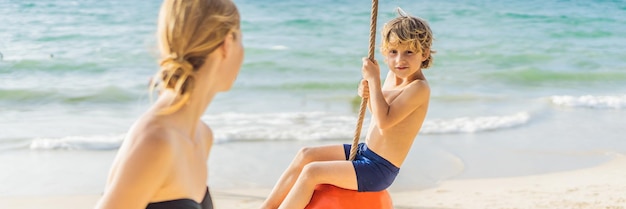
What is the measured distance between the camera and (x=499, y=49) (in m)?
16.5

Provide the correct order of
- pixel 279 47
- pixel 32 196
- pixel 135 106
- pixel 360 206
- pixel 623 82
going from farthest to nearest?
pixel 279 47
pixel 623 82
pixel 135 106
pixel 32 196
pixel 360 206

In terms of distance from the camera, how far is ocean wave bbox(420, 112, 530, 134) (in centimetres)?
848

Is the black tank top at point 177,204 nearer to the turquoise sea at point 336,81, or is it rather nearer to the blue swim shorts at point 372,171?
the turquoise sea at point 336,81

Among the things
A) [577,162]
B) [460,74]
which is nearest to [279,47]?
[460,74]

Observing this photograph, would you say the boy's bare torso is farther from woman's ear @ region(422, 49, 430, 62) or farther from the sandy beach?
the sandy beach

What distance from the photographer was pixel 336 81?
12648 mm

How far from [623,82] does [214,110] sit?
6.35 metres

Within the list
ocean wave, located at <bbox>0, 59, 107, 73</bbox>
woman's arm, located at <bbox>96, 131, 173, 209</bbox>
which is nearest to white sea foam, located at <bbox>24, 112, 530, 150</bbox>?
ocean wave, located at <bbox>0, 59, 107, 73</bbox>

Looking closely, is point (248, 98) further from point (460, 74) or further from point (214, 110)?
point (460, 74)

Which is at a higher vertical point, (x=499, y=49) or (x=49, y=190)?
(x=49, y=190)

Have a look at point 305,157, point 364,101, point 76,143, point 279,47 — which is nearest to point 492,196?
point 305,157

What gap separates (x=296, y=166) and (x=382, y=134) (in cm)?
38

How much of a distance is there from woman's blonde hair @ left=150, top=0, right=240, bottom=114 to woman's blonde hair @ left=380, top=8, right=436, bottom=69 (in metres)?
2.18

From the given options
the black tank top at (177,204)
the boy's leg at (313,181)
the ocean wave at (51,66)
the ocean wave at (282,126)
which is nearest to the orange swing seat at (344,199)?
the boy's leg at (313,181)
